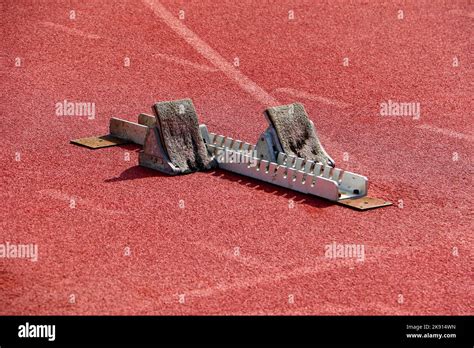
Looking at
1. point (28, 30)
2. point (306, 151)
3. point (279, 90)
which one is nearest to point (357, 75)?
point (279, 90)

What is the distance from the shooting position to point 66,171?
1523cm

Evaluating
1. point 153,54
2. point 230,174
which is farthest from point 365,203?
point 153,54

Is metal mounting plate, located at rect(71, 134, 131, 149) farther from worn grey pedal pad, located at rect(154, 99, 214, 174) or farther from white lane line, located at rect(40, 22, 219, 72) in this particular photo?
white lane line, located at rect(40, 22, 219, 72)

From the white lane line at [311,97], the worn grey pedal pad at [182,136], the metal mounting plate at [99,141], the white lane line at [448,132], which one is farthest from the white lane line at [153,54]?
the worn grey pedal pad at [182,136]

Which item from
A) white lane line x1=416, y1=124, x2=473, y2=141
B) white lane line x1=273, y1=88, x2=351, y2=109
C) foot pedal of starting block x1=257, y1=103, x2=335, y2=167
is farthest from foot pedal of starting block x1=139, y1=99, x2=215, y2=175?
white lane line x1=416, y1=124, x2=473, y2=141

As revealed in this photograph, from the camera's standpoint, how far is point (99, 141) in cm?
1673

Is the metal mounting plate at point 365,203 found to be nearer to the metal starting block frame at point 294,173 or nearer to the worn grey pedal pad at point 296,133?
the metal starting block frame at point 294,173

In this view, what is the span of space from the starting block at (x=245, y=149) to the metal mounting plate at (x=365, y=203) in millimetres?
398

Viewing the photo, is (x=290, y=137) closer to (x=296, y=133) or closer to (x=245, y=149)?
(x=296, y=133)

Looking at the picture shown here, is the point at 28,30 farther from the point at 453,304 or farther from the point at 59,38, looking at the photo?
the point at 453,304

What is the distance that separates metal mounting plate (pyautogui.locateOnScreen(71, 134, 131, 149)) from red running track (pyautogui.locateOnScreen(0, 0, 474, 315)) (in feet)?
0.74

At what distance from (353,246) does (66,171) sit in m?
4.70

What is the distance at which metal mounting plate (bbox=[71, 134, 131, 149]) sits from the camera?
1647 centimetres

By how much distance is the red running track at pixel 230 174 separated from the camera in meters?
11.4
